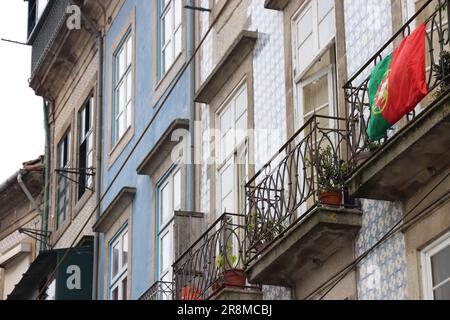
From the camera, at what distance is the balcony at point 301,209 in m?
12.6

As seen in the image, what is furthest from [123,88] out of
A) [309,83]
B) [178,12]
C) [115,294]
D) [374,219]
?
[374,219]

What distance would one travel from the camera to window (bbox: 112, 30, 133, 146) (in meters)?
21.2

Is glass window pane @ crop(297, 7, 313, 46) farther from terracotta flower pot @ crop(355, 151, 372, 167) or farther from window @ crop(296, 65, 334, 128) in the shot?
terracotta flower pot @ crop(355, 151, 372, 167)

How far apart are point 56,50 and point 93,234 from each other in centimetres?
422

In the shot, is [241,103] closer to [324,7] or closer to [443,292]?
[324,7]

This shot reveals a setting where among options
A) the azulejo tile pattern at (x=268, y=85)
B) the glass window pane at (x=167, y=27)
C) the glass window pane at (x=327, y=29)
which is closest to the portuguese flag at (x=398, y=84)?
the glass window pane at (x=327, y=29)

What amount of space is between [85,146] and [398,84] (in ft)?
42.7

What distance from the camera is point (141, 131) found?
2005 cm

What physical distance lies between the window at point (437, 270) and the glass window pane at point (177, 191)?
681 cm

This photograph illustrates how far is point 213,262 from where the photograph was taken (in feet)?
50.2

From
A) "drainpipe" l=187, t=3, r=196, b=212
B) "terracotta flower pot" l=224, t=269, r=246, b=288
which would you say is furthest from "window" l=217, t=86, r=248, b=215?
"terracotta flower pot" l=224, t=269, r=246, b=288

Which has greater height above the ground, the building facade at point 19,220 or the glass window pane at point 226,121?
the building facade at point 19,220

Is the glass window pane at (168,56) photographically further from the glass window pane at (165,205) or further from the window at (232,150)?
the window at (232,150)
